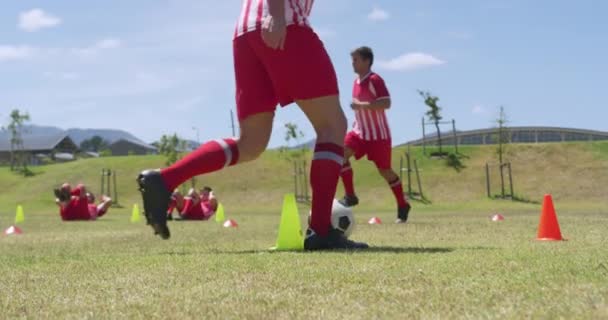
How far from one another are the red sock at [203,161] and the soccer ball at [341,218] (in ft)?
3.19

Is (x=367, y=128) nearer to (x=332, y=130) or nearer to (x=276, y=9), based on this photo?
(x=332, y=130)

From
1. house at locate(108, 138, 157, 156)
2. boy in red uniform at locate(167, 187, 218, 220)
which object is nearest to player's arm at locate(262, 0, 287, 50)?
boy in red uniform at locate(167, 187, 218, 220)

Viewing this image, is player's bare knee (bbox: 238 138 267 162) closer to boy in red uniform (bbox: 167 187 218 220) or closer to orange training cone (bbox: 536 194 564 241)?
orange training cone (bbox: 536 194 564 241)

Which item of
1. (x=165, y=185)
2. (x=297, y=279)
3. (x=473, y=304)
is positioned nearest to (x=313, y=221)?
(x=165, y=185)

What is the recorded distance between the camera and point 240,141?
647 cm

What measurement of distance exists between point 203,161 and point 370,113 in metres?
5.78

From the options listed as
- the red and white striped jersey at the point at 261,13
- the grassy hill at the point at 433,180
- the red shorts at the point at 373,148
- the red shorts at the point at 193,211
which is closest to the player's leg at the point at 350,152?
the red shorts at the point at 373,148

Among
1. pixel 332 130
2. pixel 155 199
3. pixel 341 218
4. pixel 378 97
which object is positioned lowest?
pixel 341 218

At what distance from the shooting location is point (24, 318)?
318cm

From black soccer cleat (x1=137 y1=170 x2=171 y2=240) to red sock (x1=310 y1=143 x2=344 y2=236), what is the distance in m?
1.18

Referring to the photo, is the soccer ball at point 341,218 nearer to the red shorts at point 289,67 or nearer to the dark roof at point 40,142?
the red shorts at point 289,67

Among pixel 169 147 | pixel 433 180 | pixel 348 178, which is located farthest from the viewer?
pixel 169 147

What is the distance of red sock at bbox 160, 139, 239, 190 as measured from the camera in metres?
6.10

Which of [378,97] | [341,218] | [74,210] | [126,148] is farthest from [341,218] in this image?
[126,148]
